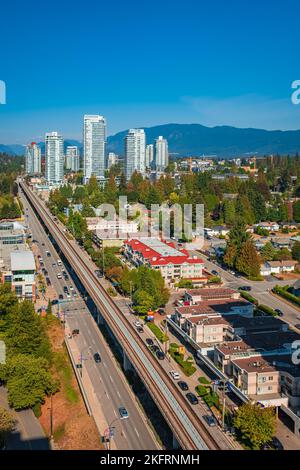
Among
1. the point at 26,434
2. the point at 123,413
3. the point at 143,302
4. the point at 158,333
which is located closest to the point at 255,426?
the point at 123,413

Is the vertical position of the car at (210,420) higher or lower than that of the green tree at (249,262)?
lower

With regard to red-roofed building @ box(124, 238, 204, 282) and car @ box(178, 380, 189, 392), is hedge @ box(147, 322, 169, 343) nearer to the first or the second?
car @ box(178, 380, 189, 392)

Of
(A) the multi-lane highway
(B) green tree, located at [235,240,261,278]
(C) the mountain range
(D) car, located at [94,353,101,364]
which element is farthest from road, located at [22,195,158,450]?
(C) the mountain range

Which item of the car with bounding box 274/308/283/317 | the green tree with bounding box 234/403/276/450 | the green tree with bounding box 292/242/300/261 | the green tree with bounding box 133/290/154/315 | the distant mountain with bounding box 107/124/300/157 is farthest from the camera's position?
the distant mountain with bounding box 107/124/300/157

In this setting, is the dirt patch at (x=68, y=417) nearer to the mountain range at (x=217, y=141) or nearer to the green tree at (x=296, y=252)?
the green tree at (x=296, y=252)

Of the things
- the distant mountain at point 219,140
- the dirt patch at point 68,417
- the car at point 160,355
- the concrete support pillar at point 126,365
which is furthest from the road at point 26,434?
the distant mountain at point 219,140

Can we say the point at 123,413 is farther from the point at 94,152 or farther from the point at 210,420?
the point at 94,152
